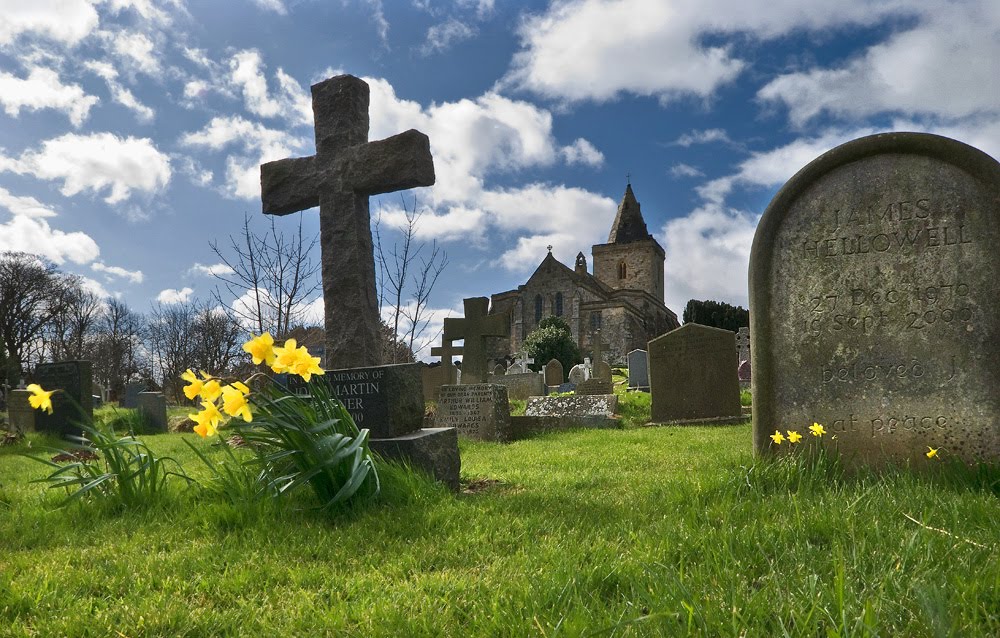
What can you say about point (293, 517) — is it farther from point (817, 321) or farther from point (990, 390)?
point (990, 390)

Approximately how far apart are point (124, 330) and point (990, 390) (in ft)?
183

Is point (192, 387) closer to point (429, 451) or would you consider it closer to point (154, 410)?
point (429, 451)

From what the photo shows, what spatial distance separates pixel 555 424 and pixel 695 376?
236 cm

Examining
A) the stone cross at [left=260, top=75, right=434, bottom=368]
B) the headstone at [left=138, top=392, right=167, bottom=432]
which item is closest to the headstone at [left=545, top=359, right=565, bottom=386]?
the headstone at [left=138, top=392, right=167, bottom=432]

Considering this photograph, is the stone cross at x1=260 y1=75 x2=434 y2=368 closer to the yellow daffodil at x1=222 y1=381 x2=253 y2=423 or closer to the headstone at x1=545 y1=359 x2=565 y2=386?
the yellow daffodil at x1=222 y1=381 x2=253 y2=423

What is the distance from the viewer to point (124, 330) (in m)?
49.8

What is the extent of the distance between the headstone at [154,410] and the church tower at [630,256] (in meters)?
46.2

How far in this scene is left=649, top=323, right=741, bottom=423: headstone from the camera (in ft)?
33.3

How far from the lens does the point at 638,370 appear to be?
21.3m

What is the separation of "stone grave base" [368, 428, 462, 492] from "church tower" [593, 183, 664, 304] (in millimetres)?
53127

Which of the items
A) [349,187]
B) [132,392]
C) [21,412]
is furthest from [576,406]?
[132,392]

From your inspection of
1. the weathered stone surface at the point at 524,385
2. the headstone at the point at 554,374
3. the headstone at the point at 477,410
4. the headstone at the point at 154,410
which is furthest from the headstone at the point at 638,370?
the headstone at the point at 154,410

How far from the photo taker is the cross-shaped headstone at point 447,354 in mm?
16953

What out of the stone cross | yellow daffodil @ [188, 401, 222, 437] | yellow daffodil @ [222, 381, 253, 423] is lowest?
yellow daffodil @ [188, 401, 222, 437]
